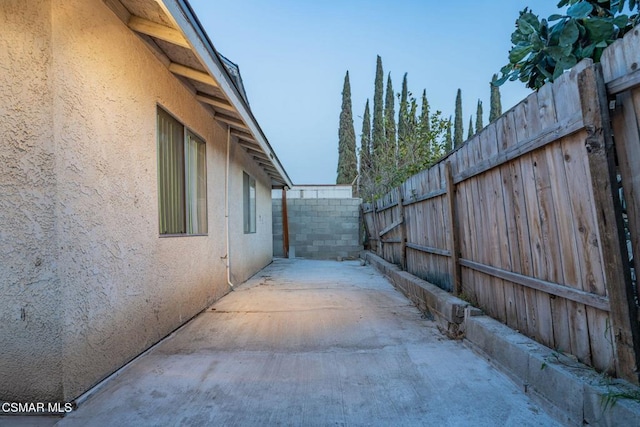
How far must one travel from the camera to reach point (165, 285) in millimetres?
3547

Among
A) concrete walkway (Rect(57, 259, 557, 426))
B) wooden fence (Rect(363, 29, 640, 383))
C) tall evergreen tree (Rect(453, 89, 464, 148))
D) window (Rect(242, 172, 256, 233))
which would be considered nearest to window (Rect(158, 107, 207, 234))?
concrete walkway (Rect(57, 259, 557, 426))

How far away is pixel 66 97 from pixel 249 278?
586cm

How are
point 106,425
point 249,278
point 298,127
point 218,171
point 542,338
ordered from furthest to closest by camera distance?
point 298,127 → point 249,278 → point 218,171 → point 542,338 → point 106,425

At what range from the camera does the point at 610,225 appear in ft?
5.62

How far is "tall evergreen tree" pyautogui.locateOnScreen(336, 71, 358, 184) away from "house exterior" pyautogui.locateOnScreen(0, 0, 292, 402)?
20605 millimetres

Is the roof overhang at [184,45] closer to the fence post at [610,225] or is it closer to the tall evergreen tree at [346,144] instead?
the fence post at [610,225]

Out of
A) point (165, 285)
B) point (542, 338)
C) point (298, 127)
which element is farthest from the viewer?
point (298, 127)

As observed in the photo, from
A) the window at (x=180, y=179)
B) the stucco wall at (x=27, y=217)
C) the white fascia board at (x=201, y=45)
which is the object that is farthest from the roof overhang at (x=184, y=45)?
the stucco wall at (x=27, y=217)

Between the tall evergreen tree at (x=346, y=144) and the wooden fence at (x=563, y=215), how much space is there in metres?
20.6

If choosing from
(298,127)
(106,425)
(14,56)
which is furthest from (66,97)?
(298,127)

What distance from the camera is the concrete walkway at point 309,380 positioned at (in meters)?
2.07

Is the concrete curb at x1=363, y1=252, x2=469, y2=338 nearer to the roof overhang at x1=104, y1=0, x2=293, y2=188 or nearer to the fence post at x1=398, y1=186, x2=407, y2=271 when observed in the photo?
the fence post at x1=398, y1=186, x2=407, y2=271

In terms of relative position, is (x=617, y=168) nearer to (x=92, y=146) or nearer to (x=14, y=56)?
(x=92, y=146)

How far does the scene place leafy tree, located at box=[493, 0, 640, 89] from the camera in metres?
2.65
